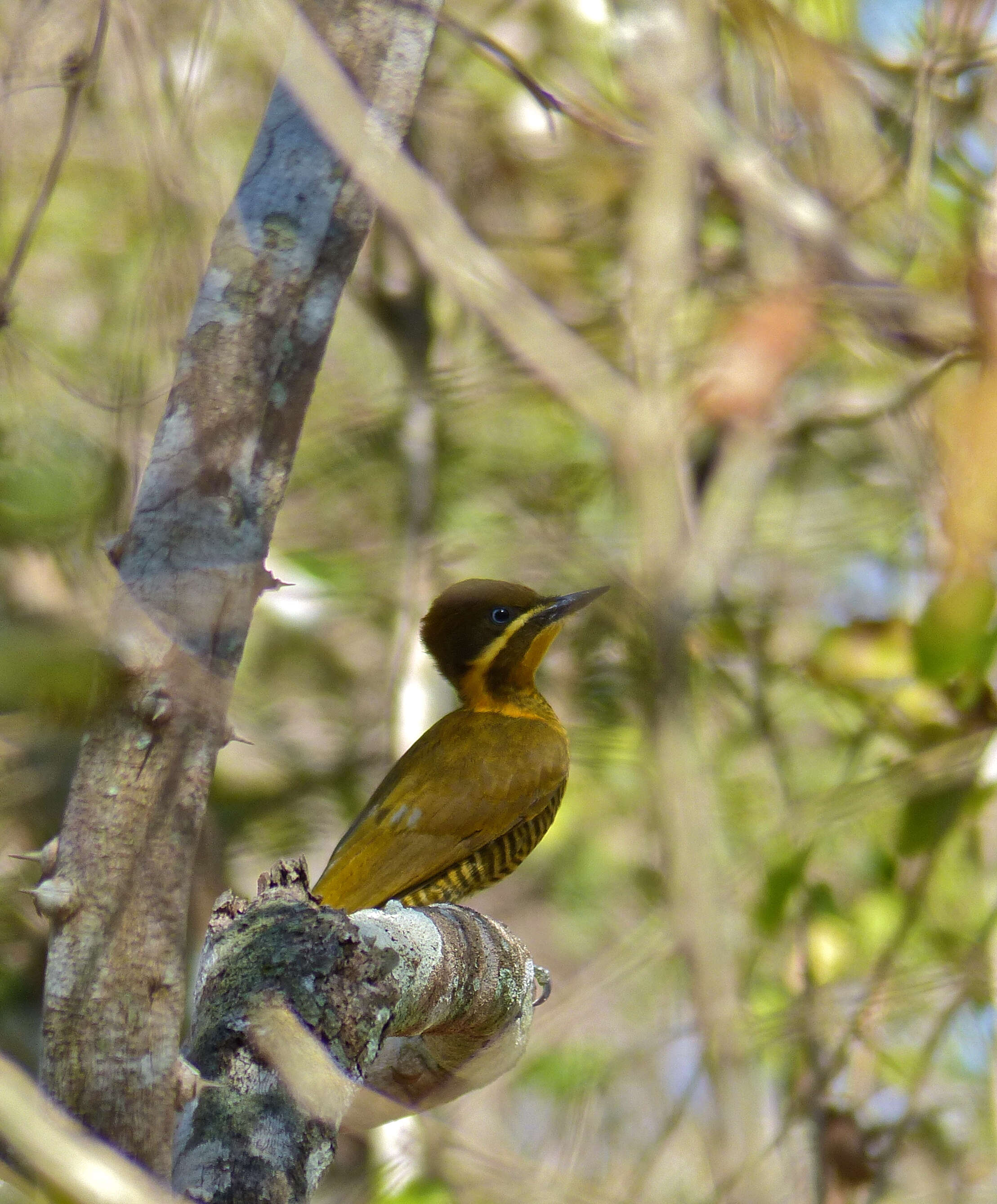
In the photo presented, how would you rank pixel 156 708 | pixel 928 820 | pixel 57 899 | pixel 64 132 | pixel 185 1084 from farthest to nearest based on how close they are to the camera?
1. pixel 928 820
2. pixel 64 132
3. pixel 156 708
4. pixel 57 899
5. pixel 185 1084

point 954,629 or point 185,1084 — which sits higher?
point 954,629

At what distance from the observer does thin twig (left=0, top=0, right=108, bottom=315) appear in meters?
2.51

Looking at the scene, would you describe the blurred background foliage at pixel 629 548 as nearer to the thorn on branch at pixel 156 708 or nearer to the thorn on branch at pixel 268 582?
the thorn on branch at pixel 268 582

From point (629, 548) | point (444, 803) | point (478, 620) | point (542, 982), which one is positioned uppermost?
point (629, 548)

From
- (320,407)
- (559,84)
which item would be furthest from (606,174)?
(320,407)

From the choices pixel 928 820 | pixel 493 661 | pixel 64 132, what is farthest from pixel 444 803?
pixel 64 132

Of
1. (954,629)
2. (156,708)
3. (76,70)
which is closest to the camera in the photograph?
(156,708)

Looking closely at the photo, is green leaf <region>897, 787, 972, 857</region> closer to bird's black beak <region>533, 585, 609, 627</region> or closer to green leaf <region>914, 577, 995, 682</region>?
green leaf <region>914, 577, 995, 682</region>

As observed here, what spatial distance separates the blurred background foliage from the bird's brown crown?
44cm

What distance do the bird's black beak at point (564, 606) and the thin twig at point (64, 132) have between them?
254 cm

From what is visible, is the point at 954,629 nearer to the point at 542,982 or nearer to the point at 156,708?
the point at 542,982

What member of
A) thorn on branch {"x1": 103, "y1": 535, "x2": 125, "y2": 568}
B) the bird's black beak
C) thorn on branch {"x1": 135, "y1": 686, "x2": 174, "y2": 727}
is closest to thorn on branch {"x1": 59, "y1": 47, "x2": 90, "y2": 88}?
thorn on branch {"x1": 103, "y1": 535, "x2": 125, "y2": 568}

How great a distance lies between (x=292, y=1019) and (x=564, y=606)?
305 centimetres

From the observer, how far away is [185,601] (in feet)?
7.66
